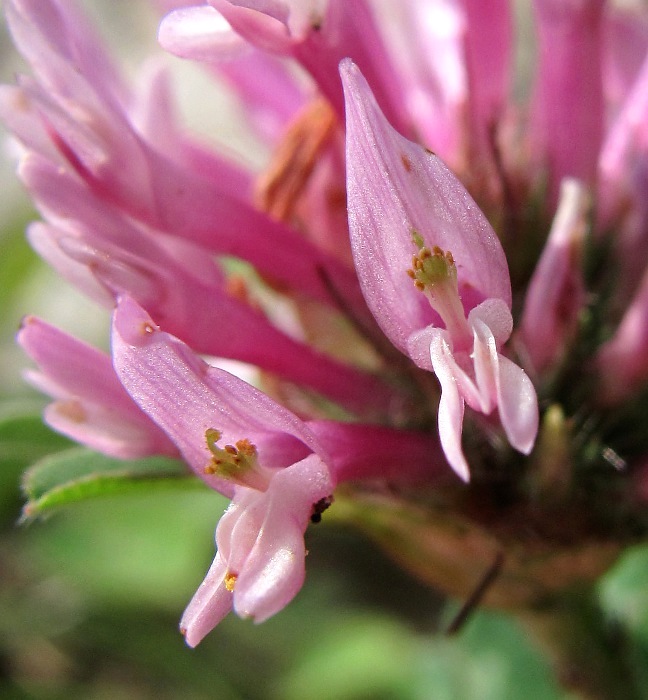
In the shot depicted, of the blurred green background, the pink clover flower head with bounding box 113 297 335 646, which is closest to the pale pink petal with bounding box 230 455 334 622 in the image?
the pink clover flower head with bounding box 113 297 335 646

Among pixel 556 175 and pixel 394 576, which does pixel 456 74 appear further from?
pixel 394 576

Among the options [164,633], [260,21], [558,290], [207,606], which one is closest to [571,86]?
[558,290]

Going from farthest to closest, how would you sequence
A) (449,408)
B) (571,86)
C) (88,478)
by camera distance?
1. (571,86)
2. (88,478)
3. (449,408)

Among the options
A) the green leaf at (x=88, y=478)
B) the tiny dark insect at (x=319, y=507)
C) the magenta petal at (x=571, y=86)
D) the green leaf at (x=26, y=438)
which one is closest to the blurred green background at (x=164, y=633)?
the green leaf at (x=26, y=438)

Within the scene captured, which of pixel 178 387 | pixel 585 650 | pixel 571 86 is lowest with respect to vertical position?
pixel 585 650

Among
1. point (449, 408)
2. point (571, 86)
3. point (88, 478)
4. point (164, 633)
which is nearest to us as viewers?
point (449, 408)

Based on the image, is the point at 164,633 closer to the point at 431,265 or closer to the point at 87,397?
the point at 87,397
